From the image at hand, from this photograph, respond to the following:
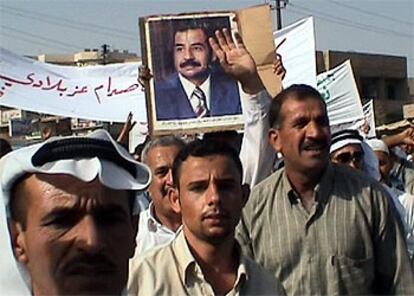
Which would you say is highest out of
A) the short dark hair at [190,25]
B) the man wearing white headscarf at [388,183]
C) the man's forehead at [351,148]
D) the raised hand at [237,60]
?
the short dark hair at [190,25]

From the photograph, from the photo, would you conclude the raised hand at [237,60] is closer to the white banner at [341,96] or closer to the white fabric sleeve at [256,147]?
the white fabric sleeve at [256,147]

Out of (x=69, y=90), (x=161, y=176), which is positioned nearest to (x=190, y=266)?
(x=161, y=176)

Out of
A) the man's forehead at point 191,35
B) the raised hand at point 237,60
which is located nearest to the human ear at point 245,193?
the raised hand at point 237,60

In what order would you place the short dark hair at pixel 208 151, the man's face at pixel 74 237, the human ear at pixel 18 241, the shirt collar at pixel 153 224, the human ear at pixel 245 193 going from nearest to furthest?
the man's face at pixel 74 237 → the human ear at pixel 18 241 → the short dark hair at pixel 208 151 → the human ear at pixel 245 193 → the shirt collar at pixel 153 224

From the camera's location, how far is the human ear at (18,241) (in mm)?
1963

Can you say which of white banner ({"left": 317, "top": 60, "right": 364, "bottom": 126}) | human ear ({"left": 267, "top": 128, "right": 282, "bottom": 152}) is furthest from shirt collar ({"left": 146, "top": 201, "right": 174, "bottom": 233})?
white banner ({"left": 317, "top": 60, "right": 364, "bottom": 126})

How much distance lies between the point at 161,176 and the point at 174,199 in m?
0.79

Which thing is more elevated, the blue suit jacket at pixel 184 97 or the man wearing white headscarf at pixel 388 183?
the blue suit jacket at pixel 184 97

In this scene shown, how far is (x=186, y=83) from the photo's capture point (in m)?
6.57

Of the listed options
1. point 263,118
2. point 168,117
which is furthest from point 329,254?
point 168,117

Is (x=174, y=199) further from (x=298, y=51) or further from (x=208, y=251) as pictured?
(x=298, y=51)

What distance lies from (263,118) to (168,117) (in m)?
1.72

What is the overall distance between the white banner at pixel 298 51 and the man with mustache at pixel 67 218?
22.0ft

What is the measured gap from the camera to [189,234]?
3588mm
